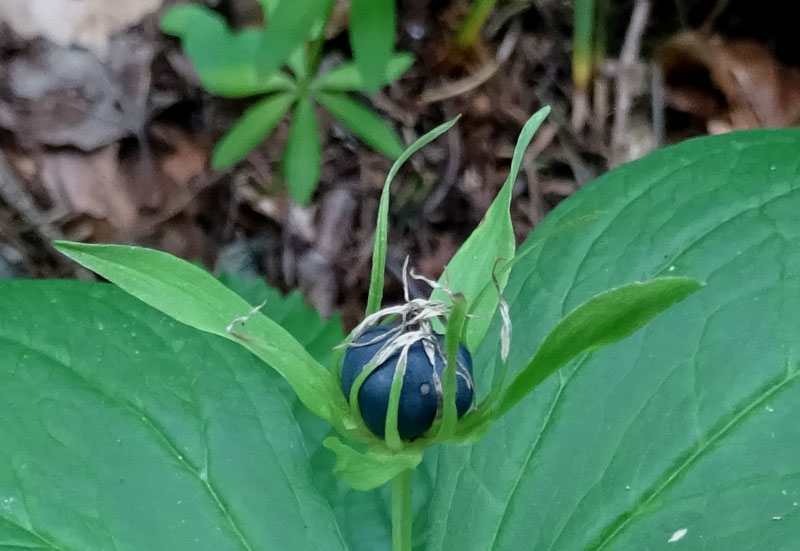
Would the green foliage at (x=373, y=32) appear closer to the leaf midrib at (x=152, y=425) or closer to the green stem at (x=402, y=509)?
the leaf midrib at (x=152, y=425)

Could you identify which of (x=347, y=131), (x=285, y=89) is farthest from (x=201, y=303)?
(x=347, y=131)

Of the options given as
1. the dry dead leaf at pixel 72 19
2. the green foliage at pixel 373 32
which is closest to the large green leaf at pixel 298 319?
the green foliage at pixel 373 32

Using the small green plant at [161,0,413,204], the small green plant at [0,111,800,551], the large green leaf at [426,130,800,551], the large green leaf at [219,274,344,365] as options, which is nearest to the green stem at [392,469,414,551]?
the small green plant at [0,111,800,551]

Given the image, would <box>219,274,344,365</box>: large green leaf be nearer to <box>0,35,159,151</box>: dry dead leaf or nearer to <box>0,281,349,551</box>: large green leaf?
<box>0,281,349,551</box>: large green leaf

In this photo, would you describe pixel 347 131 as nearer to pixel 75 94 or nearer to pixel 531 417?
pixel 75 94

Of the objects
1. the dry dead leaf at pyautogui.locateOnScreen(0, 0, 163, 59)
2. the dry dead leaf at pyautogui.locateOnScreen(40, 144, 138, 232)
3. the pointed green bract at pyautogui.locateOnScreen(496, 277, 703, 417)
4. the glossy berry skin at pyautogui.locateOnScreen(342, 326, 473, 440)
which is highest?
the pointed green bract at pyautogui.locateOnScreen(496, 277, 703, 417)

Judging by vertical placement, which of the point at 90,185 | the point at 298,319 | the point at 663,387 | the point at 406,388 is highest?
the point at 406,388

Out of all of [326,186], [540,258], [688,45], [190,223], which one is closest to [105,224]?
[190,223]
